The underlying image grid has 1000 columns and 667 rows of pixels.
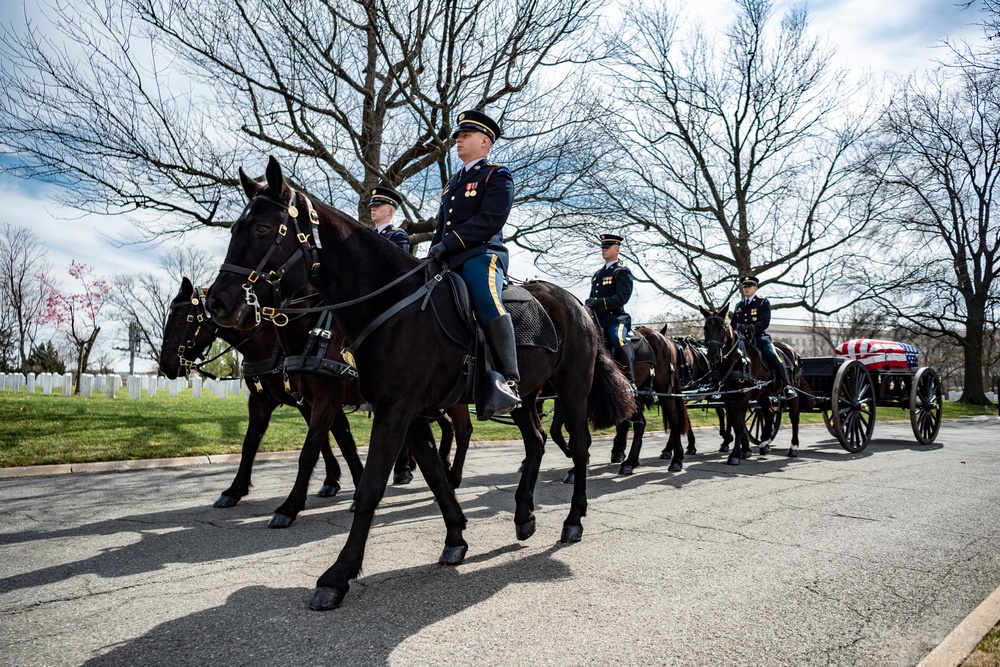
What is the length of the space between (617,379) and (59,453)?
709 cm

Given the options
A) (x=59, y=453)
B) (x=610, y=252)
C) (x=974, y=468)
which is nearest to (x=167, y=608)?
(x=59, y=453)

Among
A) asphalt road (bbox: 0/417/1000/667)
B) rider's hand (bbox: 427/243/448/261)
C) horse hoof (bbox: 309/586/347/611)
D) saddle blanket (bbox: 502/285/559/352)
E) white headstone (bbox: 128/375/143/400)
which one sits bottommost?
asphalt road (bbox: 0/417/1000/667)

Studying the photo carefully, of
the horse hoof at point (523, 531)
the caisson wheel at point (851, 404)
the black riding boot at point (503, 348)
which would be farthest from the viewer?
the caisson wheel at point (851, 404)

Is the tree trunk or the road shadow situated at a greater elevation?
the tree trunk

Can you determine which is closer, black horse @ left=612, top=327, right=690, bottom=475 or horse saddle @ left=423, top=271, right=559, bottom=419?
horse saddle @ left=423, top=271, right=559, bottom=419

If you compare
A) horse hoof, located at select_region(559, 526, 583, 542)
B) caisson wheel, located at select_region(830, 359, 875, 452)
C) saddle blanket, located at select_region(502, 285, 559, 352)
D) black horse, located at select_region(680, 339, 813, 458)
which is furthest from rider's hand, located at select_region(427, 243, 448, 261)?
caisson wheel, located at select_region(830, 359, 875, 452)

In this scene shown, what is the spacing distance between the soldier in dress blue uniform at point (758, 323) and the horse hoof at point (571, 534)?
7413mm

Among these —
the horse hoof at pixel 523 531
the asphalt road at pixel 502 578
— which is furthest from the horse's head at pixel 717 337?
the horse hoof at pixel 523 531

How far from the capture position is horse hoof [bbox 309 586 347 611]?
3270mm

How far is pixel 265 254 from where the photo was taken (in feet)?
11.9

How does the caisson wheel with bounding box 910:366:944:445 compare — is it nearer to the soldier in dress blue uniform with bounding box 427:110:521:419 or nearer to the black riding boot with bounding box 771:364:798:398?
the black riding boot with bounding box 771:364:798:398

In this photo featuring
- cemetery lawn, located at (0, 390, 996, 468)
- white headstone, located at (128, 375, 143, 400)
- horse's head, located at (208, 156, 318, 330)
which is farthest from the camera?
white headstone, located at (128, 375, 143, 400)

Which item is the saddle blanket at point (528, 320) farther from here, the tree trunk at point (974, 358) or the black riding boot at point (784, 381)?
the tree trunk at point (974, 358)

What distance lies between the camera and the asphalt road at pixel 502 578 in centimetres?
284
